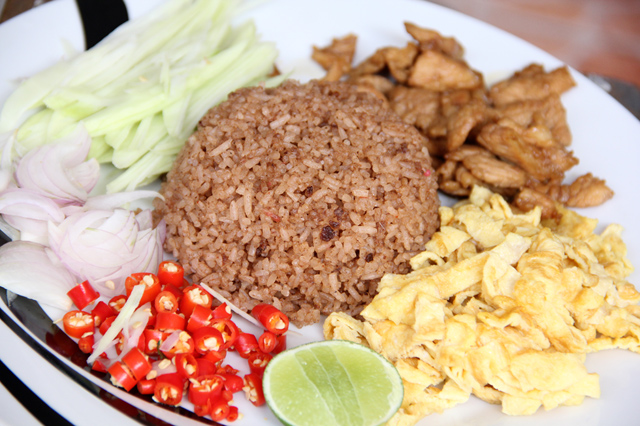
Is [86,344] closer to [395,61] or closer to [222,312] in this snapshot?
[222,312]

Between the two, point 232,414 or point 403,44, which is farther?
point 403,44

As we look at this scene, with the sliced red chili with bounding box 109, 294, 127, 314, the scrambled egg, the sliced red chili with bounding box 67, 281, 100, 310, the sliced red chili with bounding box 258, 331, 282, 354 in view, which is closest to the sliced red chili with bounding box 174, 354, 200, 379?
the sliced red chili with bounding box 258, 331, 282, 354

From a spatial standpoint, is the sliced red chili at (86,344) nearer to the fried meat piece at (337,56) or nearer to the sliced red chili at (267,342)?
the sliced red chili at (267,342)

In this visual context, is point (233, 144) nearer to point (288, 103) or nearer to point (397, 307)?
point (288, 103)

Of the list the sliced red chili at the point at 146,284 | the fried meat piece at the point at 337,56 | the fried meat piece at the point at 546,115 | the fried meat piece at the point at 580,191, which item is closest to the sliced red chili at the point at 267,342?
the sliced red chili at the point at 146,284

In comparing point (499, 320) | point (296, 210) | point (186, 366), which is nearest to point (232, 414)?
point (186, 366)

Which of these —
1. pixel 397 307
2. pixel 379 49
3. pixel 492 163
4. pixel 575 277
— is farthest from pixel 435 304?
pixel 379 49

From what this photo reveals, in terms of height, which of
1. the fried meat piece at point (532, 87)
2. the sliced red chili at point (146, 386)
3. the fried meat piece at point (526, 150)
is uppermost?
the fried meat piece at point (532, 87)
